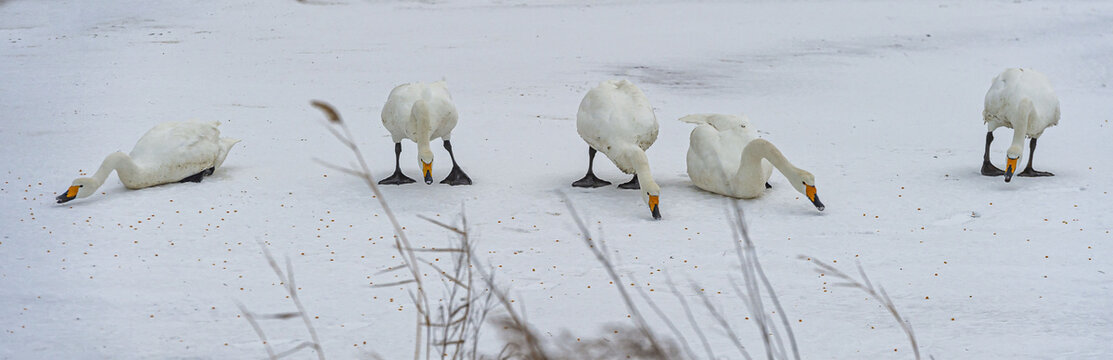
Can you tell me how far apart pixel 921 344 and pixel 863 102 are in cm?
854

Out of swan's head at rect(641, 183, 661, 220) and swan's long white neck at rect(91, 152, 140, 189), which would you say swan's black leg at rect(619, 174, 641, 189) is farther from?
swan's long white neck at rect(91, 152, 140, 189)

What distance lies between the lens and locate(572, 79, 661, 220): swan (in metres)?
8.53

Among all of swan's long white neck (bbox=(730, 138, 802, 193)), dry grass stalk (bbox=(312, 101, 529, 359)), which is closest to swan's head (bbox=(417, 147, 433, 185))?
dry grass stalk (bbox=(312, 101, 529, 359))

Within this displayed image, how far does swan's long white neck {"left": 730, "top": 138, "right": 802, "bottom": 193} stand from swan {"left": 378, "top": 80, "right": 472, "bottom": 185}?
92.4 inches

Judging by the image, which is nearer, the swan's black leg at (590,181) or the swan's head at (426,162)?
the swan's head at (426,162)

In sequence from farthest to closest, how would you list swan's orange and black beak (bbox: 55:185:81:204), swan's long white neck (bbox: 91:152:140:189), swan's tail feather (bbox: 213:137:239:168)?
swan's tail feather (bbox: 213:137:239:168) < swan's long white neck (bbox: 91:152:140:189) < swan's orange and black beak (bbox: 55:185:81:204)

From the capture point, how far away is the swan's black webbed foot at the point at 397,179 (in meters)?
9.14

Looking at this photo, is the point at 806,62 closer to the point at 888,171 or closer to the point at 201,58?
the point at 888,171

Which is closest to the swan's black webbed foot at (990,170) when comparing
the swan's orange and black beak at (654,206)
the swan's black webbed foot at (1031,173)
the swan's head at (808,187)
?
the swan's black webbed foot at (1031,173)

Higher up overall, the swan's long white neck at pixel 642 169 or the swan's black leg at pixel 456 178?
the swan's long white neck at pixel 642 169

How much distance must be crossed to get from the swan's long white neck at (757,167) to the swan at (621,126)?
665 mm

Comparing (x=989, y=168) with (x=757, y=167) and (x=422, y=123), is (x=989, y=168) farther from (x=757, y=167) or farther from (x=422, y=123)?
(x=422, y=123)

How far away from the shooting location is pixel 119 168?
8.62m

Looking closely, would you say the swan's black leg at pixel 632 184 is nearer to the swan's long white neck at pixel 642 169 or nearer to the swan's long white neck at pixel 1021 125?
the swan's long white neck at pixel 642 169
